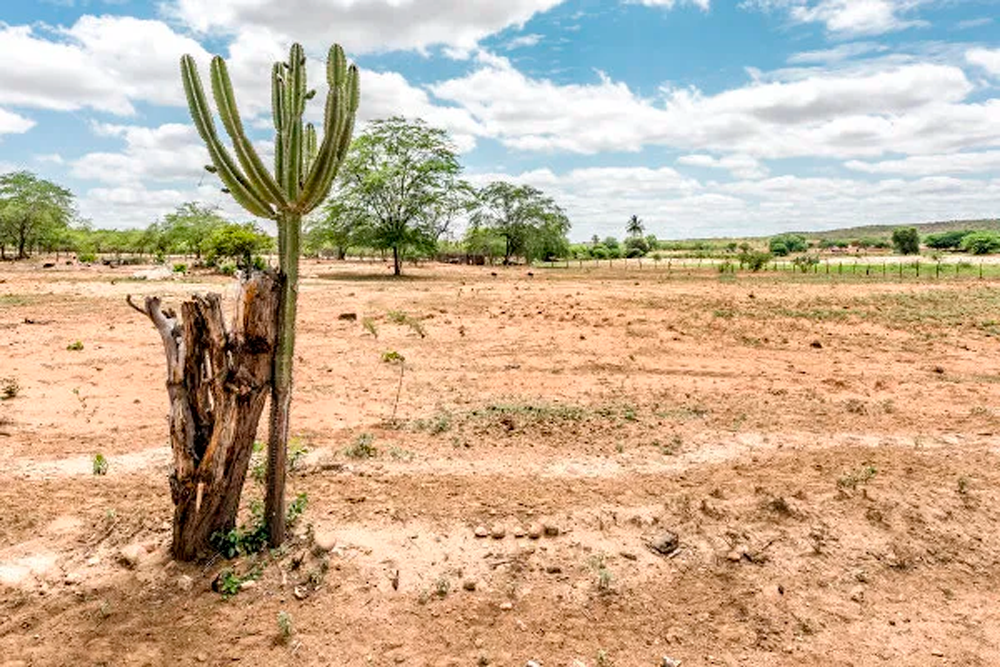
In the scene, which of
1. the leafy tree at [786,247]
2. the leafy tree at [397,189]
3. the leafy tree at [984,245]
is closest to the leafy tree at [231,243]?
the leafy tree at [397,189]

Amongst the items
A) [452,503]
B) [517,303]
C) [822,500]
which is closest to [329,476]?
[452,503]

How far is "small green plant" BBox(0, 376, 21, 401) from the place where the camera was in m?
8.45

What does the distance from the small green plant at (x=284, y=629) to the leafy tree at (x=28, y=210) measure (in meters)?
59.4

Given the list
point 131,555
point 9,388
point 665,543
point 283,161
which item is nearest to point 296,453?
point 131,555

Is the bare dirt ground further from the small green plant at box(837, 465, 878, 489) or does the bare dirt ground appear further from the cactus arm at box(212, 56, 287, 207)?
the cactus arm at box(212, 56, 287, 207)

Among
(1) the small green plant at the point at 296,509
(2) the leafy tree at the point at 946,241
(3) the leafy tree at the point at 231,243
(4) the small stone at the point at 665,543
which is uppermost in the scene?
(2) the leafy tree at the point at 946,241

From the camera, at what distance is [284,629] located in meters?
3.84

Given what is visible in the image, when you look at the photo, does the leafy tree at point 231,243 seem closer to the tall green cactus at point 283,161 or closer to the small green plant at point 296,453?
the small green plant at point 296,453

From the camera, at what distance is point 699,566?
464 centimetres

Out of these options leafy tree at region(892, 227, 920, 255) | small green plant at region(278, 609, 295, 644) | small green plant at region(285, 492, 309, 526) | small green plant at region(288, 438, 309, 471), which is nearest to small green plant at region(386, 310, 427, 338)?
small green plant at region(288, 438, 309, 471)

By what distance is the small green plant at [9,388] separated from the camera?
8445 mm

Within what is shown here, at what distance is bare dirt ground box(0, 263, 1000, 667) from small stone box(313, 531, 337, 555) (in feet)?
0.06

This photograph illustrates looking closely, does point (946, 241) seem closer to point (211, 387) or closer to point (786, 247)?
point (786, 247)

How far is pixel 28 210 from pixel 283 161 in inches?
2359
